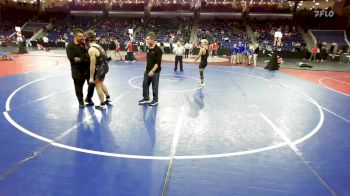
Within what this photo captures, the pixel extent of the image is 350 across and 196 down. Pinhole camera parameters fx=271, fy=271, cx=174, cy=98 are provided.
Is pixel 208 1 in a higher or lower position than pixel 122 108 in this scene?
higher

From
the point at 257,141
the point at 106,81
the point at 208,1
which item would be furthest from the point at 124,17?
the point at 257,141

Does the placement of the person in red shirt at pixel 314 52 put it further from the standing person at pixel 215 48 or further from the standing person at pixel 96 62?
the standing person at pixel 96 62

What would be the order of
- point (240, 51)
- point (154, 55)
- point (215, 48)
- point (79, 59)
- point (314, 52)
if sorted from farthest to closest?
→ point (314, 52) < point (215, 48) < point (240, 51) < point (154, 55) < point (79, 59)

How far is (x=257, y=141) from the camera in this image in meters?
5.83

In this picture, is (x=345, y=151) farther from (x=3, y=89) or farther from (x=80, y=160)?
(x=3, y=89)

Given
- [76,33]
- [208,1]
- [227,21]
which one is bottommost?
[76,33]

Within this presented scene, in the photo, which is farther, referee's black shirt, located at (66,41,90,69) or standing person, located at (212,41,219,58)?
standing person, located at (212,41,219,58)

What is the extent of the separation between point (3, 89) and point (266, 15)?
3794 cm

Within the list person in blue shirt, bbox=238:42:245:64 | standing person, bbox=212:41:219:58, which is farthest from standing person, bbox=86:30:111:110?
standing person, bbox=212:41:219:58

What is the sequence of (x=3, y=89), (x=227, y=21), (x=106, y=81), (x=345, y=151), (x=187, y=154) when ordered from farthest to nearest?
1. (x=227, y=21)
2. (x=106, y=81)
3. (x=3, y=89)
4. (x=345, y=151)
5. (x=187, y=154)

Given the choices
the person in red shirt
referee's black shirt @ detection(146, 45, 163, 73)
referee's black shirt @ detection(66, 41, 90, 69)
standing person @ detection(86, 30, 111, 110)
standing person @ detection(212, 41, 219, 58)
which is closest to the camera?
standing person @ detection(86, 30, 111, 110)

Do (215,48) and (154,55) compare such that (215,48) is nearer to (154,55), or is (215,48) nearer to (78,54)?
(154,55)

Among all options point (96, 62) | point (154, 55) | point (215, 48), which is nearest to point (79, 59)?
point (96, 62)

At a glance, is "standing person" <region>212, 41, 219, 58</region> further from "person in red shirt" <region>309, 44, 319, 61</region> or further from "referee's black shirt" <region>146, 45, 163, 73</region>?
"referee's black shirt" <region>146, 45, 163, 73</region>
